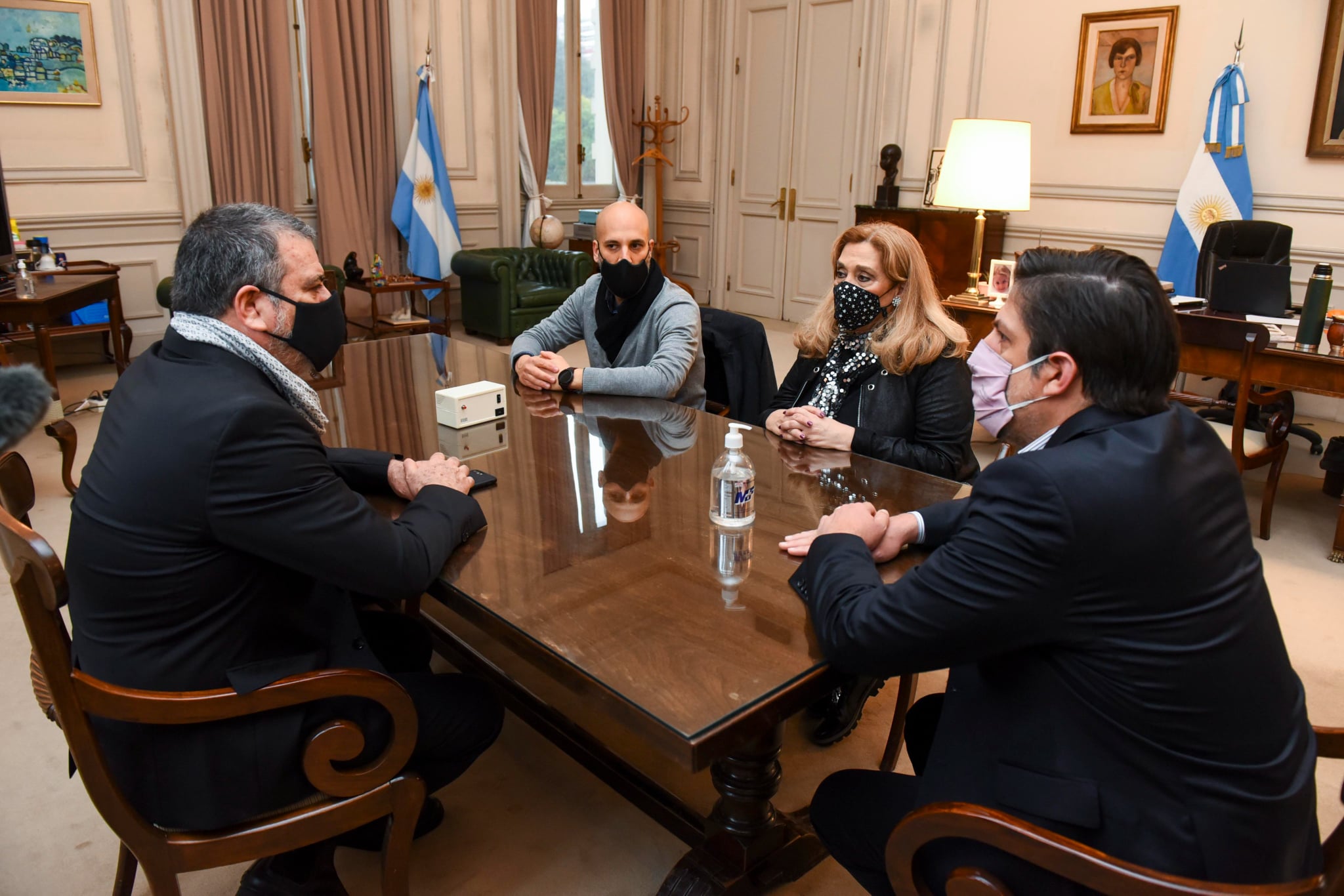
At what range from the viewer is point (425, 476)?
182 centimetres

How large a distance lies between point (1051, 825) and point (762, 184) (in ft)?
25.0

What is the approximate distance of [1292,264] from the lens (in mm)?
5301

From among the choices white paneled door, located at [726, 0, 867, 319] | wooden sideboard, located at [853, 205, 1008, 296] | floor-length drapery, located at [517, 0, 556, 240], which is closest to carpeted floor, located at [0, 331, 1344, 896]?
wooden sideboard, located at [853, 205, 1008, 296]

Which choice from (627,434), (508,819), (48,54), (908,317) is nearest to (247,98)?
(48,54)

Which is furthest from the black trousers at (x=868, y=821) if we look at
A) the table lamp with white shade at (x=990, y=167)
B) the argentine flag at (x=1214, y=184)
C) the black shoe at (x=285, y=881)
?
the argentine flag at (x=1214, y=184)

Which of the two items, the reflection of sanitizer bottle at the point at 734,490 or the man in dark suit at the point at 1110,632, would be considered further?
the reflection of sanitizer bottle at the point at 734,490

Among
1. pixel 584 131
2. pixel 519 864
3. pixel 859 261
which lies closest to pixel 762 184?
pixel 584 131

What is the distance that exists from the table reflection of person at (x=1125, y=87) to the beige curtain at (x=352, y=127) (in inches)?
195

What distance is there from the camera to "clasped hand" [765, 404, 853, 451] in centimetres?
220

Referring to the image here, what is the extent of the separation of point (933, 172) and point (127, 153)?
17.7 feet

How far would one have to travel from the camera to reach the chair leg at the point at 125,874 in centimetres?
164

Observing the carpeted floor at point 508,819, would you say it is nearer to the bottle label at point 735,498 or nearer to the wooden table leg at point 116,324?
the bottle label at point 735,498

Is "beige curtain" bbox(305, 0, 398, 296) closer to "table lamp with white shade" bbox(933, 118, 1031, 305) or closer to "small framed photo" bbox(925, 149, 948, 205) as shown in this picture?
"small framed photo" bbox(925, 149, 948, 205)

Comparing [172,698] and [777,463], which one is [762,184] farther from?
[172,698]
